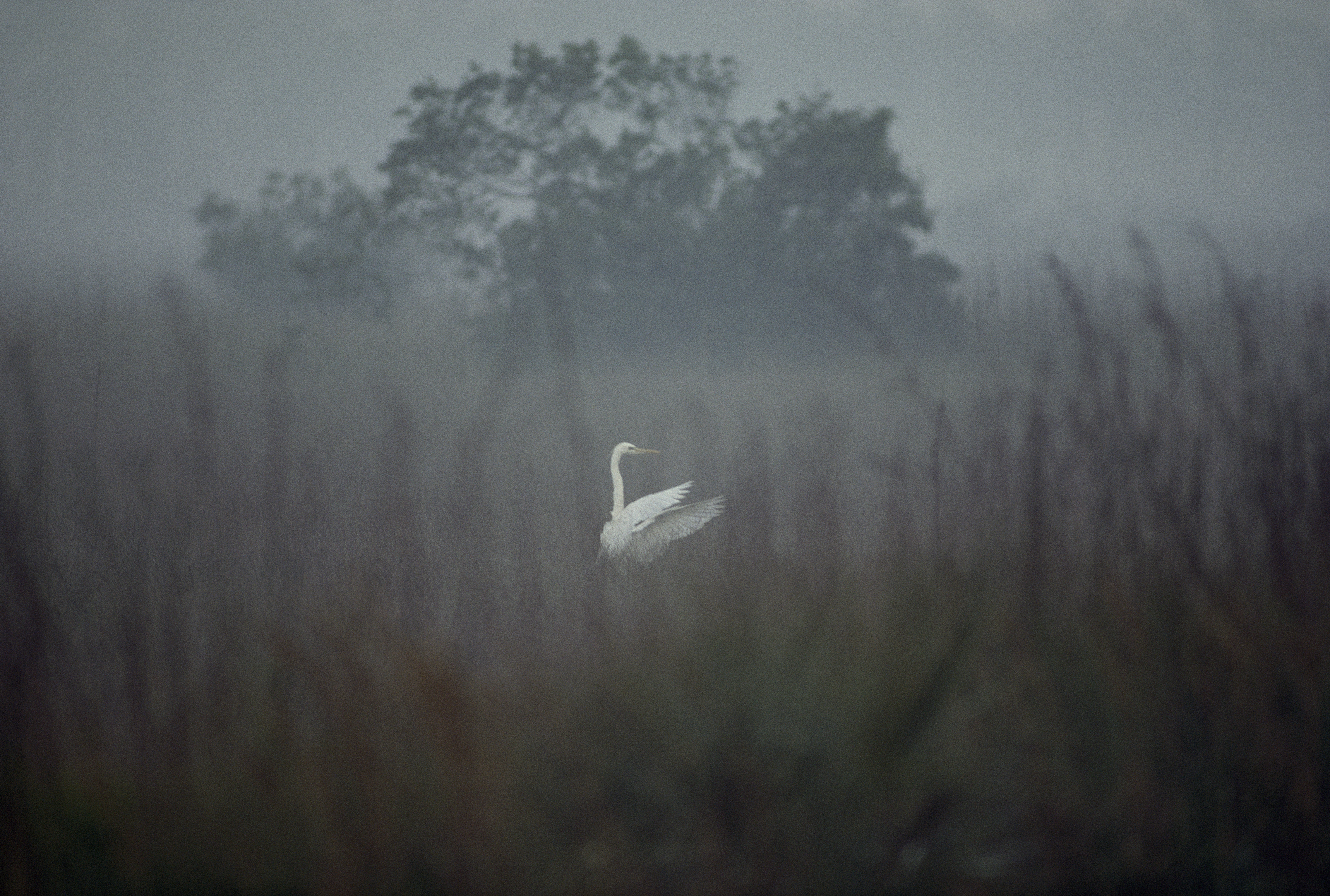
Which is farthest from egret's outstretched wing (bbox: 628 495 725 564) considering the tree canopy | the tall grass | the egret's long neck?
the tree canopy

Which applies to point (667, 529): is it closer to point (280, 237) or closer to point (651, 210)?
point (651, 210)

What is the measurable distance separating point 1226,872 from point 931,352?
10963mm

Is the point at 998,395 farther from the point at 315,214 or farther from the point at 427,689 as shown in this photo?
the point at 315,214

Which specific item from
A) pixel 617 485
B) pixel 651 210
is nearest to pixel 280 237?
pixel 651 210

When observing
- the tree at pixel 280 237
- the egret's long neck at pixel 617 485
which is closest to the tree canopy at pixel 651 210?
the tree at pixel 280 237

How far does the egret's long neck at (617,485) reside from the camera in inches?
255

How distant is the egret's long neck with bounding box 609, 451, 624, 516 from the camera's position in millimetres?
6465

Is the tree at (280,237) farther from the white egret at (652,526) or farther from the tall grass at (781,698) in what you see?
the tall grass at (781,698)

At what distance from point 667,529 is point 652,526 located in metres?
0.09

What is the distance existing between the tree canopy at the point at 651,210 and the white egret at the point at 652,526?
807 cm

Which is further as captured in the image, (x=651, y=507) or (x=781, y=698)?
(x=651, y=507)

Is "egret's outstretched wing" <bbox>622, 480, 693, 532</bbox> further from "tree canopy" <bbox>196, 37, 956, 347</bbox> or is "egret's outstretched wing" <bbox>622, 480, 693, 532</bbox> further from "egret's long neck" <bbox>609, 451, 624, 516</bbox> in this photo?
"tree canopy" <bbox>196, 37, 956, 347</bbox>

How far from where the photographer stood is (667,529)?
5.83 m

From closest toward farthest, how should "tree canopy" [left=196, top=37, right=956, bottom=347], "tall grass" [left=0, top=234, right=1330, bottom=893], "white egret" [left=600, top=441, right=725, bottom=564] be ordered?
1. "tall grass" [left=0, top=234, right=1330, bottom=893]
2. "white egret" [left=600, top=441, right=725, bottom=564]
3. "tree canopy" [left=196, top=37, right=956, bottom=347]
